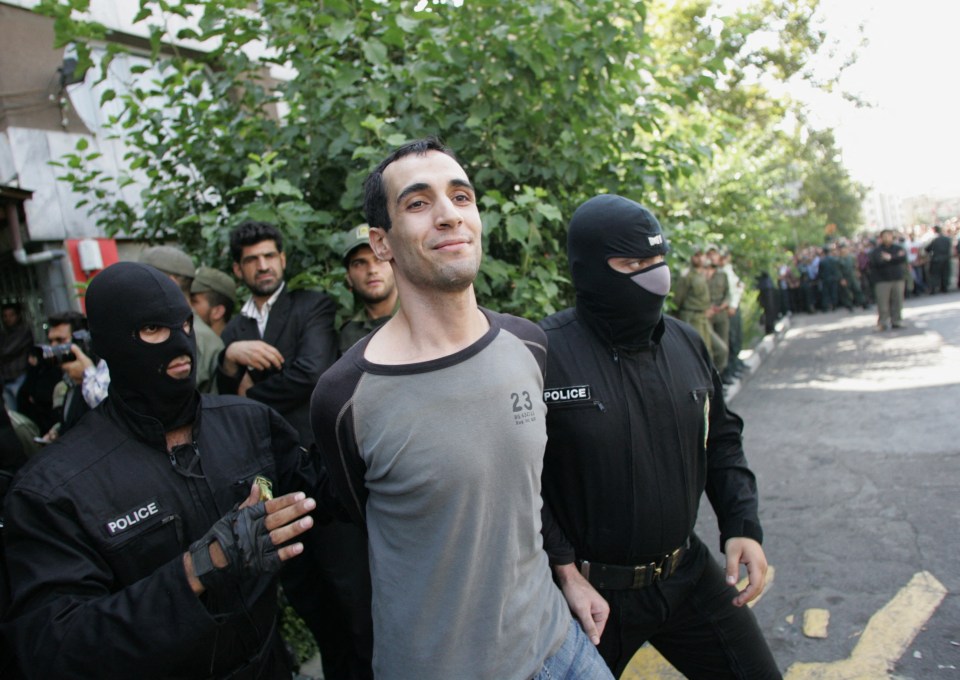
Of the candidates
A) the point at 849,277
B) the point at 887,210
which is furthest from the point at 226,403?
the point at 887,210

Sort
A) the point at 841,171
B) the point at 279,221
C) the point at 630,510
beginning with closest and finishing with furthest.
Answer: the point at 630,510 < the point at 279,221 < the point at 841,171

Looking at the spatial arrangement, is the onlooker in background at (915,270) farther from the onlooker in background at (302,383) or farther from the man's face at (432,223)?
the man's face at (432,223)

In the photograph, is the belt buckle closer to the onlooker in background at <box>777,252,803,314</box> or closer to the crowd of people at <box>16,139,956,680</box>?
the crowd of people at <box>16,139,956,680</box>

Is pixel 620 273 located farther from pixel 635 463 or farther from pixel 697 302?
pixel 697 302

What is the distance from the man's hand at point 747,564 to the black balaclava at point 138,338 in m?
1.81

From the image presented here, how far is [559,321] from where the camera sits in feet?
7.98

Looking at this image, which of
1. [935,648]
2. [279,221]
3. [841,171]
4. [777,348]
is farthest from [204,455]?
[841,171]

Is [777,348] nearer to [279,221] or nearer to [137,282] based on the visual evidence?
[279,221]

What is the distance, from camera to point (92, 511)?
72.1 inches

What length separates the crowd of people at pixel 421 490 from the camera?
169 centimetres

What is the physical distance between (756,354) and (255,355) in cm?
1196

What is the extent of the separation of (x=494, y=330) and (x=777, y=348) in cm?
1448

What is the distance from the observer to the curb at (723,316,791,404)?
10.1 meters

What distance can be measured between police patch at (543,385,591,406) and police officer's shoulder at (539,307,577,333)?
247 millimetres
